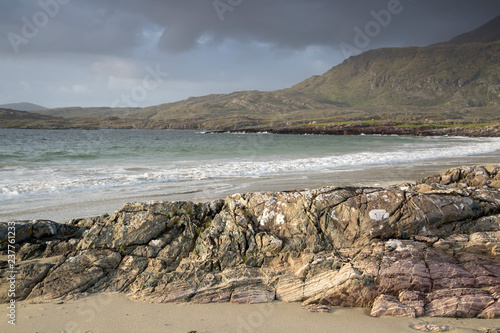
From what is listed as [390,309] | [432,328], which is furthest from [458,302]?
[390,309]

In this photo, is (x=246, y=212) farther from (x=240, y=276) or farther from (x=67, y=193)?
(x=67, y=193)

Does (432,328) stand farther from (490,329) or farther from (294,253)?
(294,253)

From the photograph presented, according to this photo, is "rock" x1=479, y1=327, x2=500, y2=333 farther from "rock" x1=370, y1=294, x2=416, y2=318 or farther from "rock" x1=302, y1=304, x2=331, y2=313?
"rock" x1=302, y1=304, x2=331, y2=313

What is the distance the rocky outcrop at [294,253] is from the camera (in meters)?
5.52

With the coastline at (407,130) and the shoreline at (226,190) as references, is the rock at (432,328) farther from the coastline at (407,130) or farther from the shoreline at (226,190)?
the coastline at (407,130)

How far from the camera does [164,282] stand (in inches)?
234

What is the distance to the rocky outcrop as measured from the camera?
552cm

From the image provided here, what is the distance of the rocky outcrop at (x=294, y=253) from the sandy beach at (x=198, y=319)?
0.61 feet

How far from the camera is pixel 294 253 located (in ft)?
20.6

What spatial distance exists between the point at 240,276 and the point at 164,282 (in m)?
1.49

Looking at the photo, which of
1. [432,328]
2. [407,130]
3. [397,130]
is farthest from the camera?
[397,130]

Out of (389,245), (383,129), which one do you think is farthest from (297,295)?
(383,129)

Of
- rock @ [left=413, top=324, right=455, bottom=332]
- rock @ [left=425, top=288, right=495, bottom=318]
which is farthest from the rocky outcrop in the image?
rock @ [left=413, top=324, right=455, bottom=332]

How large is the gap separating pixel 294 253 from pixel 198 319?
89.3 inches
